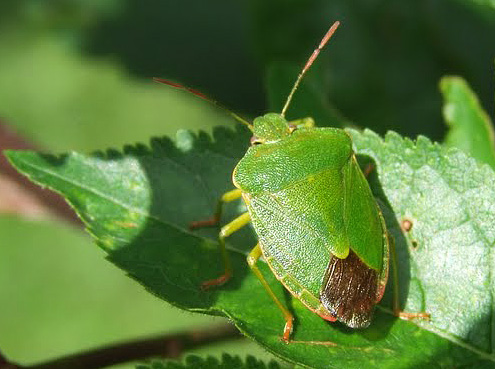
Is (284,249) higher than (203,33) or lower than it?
higher

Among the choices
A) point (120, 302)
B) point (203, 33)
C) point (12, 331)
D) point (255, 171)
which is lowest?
point (12, 331)

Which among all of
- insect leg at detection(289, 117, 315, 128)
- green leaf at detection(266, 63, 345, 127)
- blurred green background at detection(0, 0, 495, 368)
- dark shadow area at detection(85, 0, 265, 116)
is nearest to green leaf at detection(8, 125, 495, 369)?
insect leg at detection(289, 117, 315, 128)

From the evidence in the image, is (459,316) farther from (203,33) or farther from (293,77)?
(203,33)

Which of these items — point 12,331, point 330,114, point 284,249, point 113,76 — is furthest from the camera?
point 113,76

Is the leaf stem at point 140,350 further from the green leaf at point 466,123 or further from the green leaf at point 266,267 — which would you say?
the green leaf at point 466,123

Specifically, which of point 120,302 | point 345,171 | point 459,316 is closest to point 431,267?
point 459,316

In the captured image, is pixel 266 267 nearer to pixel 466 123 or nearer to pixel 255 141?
pixel 255 141

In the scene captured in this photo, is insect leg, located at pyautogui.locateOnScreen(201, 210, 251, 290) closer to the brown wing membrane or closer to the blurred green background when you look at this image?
the brown wing membrane
